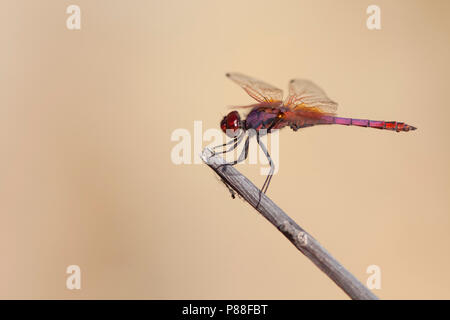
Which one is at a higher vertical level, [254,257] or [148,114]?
[148,114]

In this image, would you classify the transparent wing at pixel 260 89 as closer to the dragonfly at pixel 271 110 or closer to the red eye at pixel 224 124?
the dragonfly at pixel 271 110

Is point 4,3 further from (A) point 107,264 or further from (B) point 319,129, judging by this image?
(B) point 319,129

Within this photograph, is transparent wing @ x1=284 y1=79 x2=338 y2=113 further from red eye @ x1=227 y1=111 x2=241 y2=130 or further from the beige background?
the beige background

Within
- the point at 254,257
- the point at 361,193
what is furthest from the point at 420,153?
the point at 254,257

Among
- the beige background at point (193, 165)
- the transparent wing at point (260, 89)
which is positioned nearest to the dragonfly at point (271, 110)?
the transparent wing at point (260, 89)

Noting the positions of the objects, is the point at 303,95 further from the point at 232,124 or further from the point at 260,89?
the point at 232,124

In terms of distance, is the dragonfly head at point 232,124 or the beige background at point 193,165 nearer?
the dragonfly head at point 232,124

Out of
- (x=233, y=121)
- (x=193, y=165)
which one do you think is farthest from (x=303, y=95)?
(x=193, y=165)
